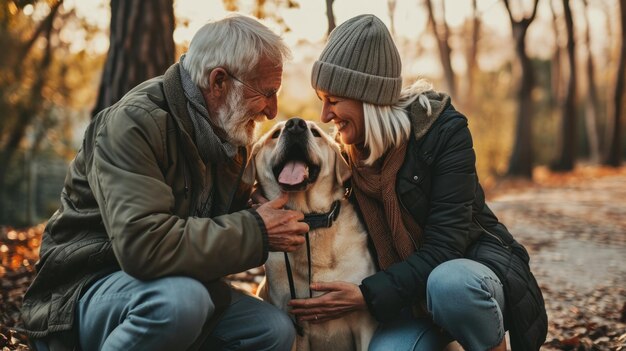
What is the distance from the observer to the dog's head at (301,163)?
3.13m

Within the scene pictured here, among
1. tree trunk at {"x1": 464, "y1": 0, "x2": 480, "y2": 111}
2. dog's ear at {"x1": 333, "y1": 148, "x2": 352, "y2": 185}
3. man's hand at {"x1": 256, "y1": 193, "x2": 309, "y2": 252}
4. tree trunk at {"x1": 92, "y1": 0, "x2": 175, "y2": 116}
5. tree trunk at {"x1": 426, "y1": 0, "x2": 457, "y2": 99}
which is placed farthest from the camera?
tree trunk at {"x1": 464, "y1": 0, "x2": 480, "y2": 111}

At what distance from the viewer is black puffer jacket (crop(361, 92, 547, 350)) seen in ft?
9.52

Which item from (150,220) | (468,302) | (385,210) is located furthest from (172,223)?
(468,302)

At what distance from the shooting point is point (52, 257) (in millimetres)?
2629

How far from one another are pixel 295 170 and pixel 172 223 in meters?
0.83

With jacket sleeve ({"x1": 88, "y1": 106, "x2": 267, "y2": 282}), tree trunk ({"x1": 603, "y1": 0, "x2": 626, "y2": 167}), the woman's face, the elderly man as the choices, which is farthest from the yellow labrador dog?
tree trunk ({"x1": 603, "y1": 0, "x2": 626, "y2": 167})

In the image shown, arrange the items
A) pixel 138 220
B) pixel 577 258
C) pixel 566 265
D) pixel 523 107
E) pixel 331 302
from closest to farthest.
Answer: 1. pixel 138 220
2. pixel 331 302
3. pixel 566 265
4. pixel 577 258
5. pixel 523 107

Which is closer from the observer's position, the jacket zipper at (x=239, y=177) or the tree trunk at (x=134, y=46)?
the jacket zipper at (x=239, y=177)

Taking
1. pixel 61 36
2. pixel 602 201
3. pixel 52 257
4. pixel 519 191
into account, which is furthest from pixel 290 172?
pixel 61 36

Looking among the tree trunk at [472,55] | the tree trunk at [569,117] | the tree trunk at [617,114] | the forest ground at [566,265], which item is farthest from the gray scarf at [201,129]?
the tree trunk at [617,114]

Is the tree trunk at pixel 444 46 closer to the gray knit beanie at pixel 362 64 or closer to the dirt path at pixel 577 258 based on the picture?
the dirt path at pixel 577 258

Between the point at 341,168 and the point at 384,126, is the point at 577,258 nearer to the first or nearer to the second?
Result: the point at 341,168

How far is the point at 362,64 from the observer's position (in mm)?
3018

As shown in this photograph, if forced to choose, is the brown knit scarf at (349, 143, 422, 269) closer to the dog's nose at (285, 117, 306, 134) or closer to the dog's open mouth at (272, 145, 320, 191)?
the dog's open mouth at (272, 145, 320, 191)
